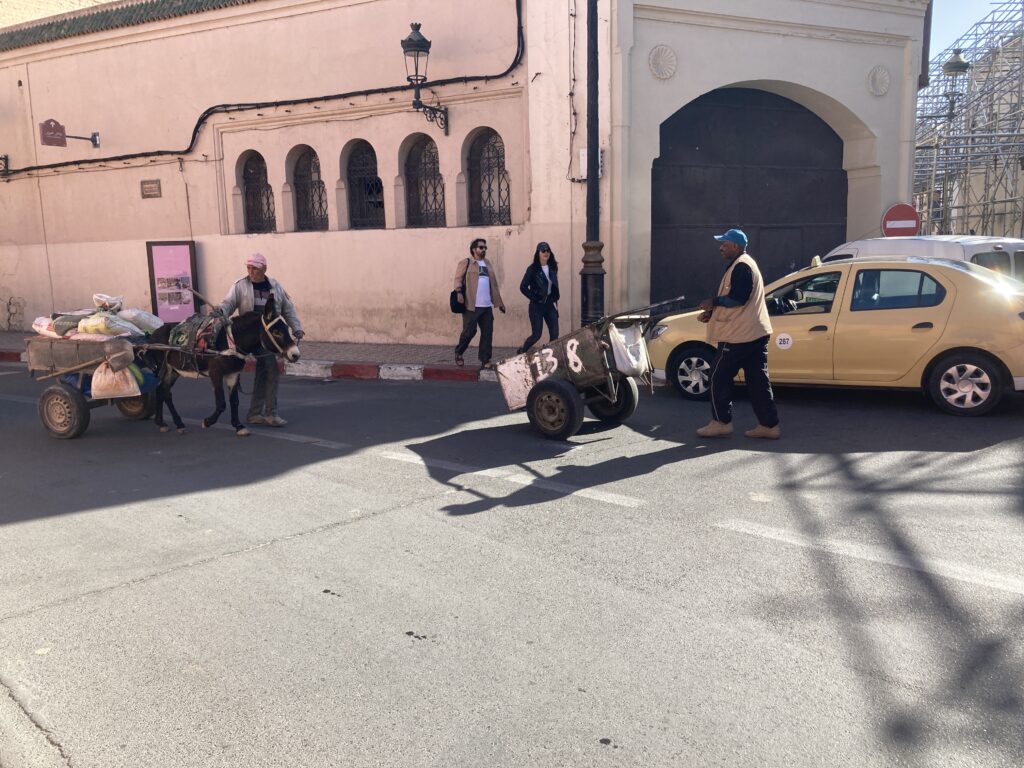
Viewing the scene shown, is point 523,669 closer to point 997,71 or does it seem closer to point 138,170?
point 138,170

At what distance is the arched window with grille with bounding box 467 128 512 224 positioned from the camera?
14578mm

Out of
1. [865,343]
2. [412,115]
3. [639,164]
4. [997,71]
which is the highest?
[997,71]

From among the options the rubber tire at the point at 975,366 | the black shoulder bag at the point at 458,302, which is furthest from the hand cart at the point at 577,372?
the black shoulder bag at the point at 458,302

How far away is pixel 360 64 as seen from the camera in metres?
15.1

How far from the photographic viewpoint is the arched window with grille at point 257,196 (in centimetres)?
1714

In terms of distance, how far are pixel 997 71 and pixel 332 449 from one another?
3455 cm

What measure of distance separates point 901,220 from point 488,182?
7.09 meters

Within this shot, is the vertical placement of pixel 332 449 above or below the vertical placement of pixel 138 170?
below

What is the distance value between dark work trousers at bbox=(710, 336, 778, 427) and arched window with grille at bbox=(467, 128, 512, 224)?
7578mm

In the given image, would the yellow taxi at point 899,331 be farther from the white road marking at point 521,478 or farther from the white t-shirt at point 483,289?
the white road marking at point 521,478

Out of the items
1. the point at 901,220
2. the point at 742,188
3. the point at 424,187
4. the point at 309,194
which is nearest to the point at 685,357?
the point at 742,188

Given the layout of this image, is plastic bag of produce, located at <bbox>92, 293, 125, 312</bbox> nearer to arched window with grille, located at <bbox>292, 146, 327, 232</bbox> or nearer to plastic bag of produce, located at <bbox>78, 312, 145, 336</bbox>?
plastic bag of produce, located at <bbox>78, 312, 145, 336</bbox>

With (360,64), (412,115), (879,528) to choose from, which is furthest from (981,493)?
(360,64)

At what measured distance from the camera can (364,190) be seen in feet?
52.4
